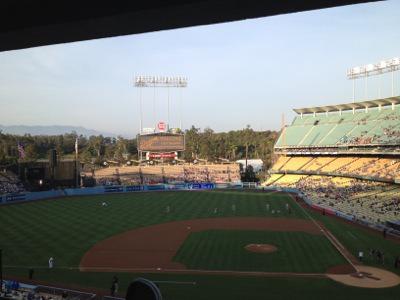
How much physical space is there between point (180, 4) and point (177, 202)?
178ft

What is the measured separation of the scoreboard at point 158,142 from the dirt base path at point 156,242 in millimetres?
43591

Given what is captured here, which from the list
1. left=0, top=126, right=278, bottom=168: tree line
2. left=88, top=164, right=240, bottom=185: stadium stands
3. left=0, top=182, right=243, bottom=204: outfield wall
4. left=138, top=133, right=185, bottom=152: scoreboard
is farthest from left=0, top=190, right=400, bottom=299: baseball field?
left=0, top=126, right=278, bottom=168: tree line

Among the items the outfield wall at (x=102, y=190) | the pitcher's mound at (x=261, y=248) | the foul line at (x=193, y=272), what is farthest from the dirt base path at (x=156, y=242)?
the outfield wall at (x=102, y=190)

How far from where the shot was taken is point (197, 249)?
105 ft

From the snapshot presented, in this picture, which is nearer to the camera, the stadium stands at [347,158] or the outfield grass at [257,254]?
the outfield grass at [257,254]

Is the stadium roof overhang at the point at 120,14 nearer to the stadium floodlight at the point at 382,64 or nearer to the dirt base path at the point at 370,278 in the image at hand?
the dirt base path at the point at 370,278

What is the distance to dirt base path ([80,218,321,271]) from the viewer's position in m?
28.1

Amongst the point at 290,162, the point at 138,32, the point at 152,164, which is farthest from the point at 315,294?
the point at 152,164

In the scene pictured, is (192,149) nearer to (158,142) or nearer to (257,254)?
(158,142)

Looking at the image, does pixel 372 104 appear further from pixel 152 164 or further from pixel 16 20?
pixel 16 20

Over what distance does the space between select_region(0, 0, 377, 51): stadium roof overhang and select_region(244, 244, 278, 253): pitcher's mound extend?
27818 millimetres

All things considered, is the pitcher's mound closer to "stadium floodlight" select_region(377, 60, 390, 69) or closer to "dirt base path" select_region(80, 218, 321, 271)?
"dirt base path" select_region(80, 218, 321, 271)

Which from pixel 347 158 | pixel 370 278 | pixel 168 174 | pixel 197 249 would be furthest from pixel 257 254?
pixel 168 174

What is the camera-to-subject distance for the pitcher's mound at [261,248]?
31234 millimetres
